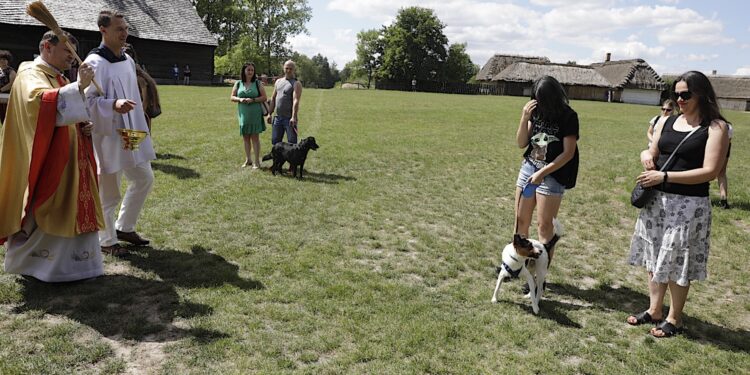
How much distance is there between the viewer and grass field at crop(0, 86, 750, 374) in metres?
3.36

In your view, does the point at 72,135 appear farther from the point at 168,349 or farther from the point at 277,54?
the point at 277,54

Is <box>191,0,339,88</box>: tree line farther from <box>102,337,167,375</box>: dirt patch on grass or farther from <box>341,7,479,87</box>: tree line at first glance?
<box>102,337,167,375</box>: dirt patch on grass

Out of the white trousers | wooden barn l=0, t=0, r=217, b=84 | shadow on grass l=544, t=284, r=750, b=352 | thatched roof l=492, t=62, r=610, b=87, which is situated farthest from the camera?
thatched roof l=492, t=62, r=610, b=87

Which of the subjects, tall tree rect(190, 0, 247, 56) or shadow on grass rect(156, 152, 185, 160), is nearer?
shadow on grass rect(156, 152, 185, 160)

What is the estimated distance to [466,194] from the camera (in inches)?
337

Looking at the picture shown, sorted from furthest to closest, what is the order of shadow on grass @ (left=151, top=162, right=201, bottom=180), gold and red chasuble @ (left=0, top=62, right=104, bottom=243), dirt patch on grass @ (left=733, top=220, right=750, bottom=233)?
shadow on grass @ (left=151, top=162, right=201, bottom=180) → dirt patch on grass @ (left=733, top=220, right=750, bottom=233) → gold and red chasuble @ (left=0, top=62, right=104, bottom=243)

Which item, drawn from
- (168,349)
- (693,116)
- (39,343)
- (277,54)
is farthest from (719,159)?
(277,54)

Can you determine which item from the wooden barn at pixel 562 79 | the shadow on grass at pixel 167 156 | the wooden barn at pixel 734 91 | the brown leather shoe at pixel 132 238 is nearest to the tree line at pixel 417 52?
the wooden barn at pixel 562 79

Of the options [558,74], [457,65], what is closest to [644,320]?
[558,74]

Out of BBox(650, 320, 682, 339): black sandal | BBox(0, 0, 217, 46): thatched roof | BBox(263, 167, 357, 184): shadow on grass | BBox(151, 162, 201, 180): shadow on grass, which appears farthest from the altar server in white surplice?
BBox(0, 0, 217, 46): thatched roof

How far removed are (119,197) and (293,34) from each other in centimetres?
6683

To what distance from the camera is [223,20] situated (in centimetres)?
6188

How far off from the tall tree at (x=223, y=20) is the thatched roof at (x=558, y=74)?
31.7 m

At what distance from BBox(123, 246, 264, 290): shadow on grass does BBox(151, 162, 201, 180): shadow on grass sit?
345 cm
